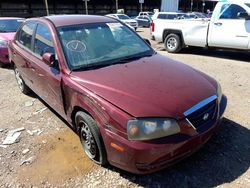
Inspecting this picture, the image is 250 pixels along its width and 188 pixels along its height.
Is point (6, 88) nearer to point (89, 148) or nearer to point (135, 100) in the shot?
point (89, 148)

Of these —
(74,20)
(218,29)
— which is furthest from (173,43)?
(74,20)

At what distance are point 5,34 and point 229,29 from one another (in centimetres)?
Result: 733

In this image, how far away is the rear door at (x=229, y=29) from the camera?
29.6ft

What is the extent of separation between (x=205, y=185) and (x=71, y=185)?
1514 mm

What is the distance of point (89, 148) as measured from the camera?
3.57 meters

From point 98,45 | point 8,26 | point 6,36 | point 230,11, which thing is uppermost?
point 230,11

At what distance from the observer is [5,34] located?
30.6ft

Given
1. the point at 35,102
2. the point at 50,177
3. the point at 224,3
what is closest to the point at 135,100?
the point at 50,177

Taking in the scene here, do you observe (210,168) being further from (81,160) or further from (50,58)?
(50,58)

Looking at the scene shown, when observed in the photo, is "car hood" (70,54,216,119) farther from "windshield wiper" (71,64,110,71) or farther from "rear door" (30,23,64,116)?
"rear door" (30,23,64,116)

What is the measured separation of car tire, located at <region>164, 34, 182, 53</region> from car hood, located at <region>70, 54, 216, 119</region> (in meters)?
7.21

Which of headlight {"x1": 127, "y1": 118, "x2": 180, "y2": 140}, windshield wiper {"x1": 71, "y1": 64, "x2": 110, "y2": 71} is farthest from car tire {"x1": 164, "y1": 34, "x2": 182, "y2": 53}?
headlight {"x1": 127, "y1": 118, "x2": 180, "y2": 140}

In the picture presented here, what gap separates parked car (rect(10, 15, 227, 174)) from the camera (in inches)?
114

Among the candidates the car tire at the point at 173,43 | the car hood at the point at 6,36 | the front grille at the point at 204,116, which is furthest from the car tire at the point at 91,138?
the car tire at the point at 173,43
